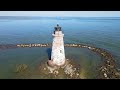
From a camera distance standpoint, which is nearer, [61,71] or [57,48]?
[57,48]

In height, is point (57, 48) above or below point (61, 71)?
above

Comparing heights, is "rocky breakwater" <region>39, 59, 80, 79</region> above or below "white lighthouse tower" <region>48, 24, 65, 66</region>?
below

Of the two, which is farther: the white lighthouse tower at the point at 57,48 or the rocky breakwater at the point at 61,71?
the white lighthouse tower at the point at 57,48

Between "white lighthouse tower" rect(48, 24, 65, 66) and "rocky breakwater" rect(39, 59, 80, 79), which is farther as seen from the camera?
"white lighthouse tower" rect(48, 24, 65, 66)

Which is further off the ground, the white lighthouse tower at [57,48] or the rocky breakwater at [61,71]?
the white lighthouse tower at [57,48]
